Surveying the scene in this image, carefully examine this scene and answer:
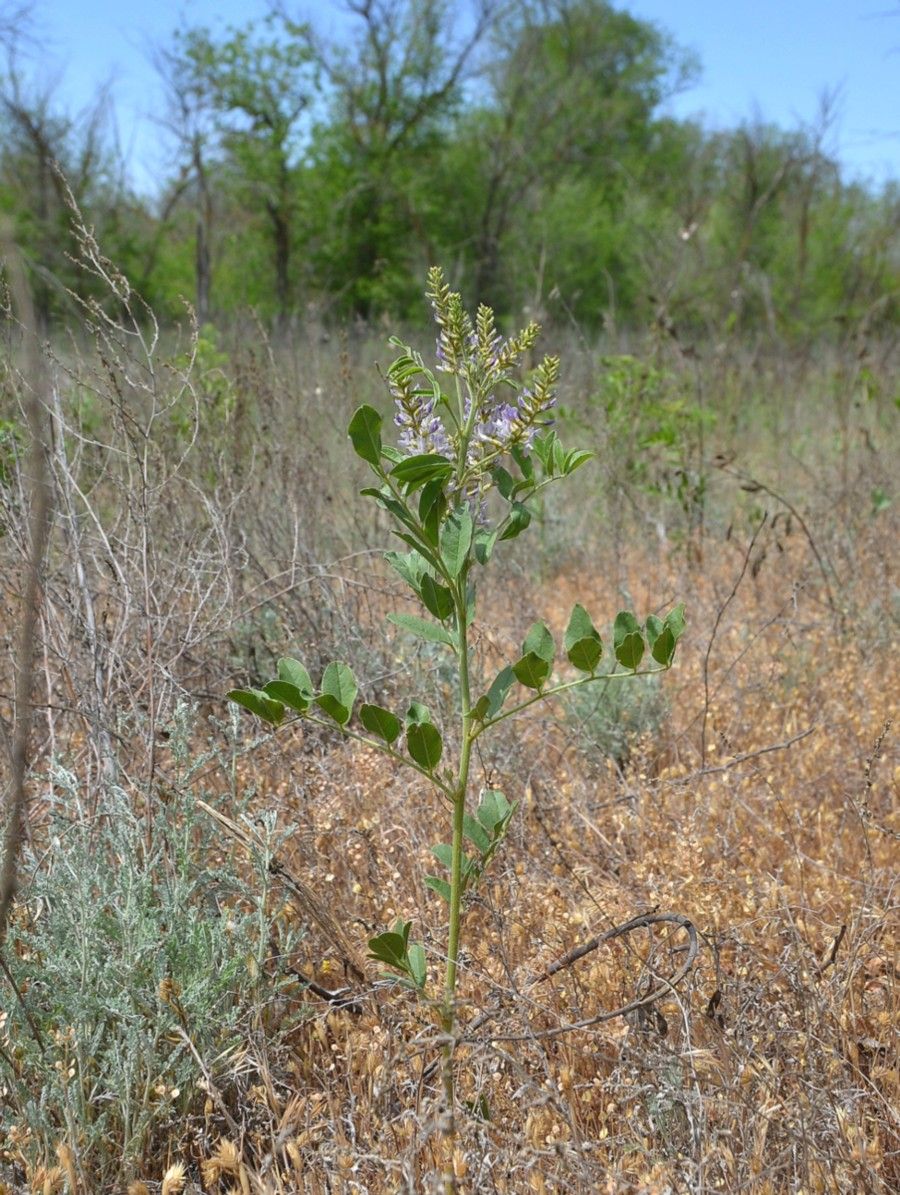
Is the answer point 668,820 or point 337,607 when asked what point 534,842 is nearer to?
point 668,820

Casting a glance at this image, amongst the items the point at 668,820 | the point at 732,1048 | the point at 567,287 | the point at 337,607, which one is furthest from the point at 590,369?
the point at 567,287

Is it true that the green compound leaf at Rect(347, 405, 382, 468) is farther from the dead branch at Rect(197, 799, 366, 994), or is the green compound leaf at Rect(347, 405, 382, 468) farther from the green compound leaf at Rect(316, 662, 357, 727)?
the dead branch at Rect(197, 799, 366, 994)

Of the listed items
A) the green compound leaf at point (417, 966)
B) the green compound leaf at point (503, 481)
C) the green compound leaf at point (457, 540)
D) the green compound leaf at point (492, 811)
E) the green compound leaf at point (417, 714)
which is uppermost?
the green compound leaf at point (503, 481)

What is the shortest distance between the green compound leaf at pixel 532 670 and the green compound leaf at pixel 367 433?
33cm

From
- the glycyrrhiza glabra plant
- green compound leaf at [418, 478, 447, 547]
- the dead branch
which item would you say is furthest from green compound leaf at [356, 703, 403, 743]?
the dead branch

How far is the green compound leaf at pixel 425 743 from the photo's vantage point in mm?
1309

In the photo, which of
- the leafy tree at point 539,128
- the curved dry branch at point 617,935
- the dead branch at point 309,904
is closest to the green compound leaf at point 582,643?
the curved dry branch at point 617,935

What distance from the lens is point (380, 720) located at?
1305 millimetres

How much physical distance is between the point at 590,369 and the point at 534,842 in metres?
3.78

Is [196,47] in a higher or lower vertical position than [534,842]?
higher

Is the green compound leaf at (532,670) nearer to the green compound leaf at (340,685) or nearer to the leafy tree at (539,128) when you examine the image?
the green compound leaf at (340,685)

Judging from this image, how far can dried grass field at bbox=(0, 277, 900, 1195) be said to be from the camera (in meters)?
1.39

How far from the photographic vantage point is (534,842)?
2215mm

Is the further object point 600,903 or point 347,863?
point 347,863
